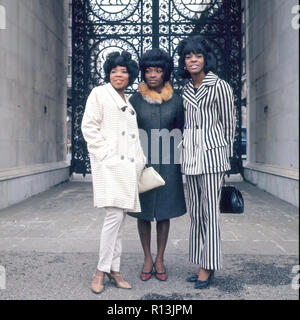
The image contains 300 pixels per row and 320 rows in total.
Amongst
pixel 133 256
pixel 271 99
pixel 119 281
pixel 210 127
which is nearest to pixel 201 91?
pixel 210 127

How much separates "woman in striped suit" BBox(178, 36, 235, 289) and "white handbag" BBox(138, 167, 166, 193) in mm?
259

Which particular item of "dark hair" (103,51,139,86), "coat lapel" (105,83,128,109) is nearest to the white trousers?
"coat lapel" (105,83,128,109)

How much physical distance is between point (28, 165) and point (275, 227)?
488 cm

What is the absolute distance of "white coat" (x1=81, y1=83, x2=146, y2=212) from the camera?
119 inches

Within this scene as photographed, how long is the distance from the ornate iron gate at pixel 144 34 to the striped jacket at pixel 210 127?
22.2ft

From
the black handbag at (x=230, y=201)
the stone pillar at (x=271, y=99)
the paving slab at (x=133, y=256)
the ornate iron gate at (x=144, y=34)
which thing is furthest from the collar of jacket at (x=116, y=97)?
the ornate iron gate at (x=144, y=34)

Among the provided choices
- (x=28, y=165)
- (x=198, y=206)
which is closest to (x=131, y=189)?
(x=198, y=206)

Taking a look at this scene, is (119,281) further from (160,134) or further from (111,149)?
(160,134)

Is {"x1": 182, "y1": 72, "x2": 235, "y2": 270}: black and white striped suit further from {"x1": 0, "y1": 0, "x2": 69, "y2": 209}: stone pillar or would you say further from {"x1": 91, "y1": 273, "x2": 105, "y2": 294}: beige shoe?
{"x1": 0, "y1": 0, "x2": 69, "y2": 209}: stone pillar

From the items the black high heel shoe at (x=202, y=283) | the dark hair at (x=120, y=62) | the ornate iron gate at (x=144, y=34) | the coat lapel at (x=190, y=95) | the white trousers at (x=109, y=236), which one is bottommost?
the black high heel shoe at (x=202, y=283)

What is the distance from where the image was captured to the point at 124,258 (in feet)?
12.9

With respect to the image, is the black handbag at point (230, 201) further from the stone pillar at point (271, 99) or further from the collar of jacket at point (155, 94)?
the stone pillar at point (271, 99)

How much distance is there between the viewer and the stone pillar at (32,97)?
262 inches
